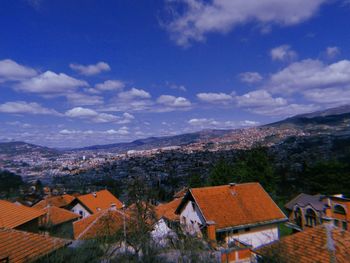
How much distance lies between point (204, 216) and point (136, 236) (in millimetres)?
9200

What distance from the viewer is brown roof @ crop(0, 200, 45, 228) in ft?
42.4

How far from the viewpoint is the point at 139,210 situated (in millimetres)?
16672

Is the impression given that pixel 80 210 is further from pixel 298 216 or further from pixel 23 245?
pixel 23 245

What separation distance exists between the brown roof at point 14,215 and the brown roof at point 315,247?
1033cm

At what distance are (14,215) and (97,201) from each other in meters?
26.3

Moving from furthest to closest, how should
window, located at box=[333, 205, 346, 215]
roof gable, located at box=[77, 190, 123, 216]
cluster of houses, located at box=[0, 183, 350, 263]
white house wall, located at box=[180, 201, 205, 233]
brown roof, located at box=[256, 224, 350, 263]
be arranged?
roof gable, located at box=[77, 190, 123, 216], window, located at box=[333, 205, 346, 215], white house wall, located at box=[180, 201, 205, 233], cluster of houses, located at box=[0, 183, 350, 263], brown roof, located at box=[256, 224, 350, 263]

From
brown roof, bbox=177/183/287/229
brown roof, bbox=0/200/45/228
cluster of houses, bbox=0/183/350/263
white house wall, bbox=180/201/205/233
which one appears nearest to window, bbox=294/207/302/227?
cluster of houses, bbox=0/183/350/263

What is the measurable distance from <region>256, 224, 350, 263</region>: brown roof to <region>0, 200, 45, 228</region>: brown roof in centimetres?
1033

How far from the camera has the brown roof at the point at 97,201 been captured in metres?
37.7

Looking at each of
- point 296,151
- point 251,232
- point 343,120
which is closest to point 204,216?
point 251,232

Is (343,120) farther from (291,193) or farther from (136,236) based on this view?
(136,236)

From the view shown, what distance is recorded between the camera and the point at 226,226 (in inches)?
742

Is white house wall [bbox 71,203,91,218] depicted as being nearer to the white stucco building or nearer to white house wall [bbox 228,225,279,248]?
the white stucco building

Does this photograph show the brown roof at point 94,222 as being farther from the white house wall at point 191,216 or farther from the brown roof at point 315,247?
the brown roof at point 315,247
